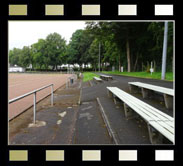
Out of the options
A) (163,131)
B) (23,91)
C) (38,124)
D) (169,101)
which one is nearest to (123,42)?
(23,91)

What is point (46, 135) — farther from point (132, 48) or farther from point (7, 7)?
point (132, 48)

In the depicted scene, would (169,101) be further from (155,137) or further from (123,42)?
(123,42)

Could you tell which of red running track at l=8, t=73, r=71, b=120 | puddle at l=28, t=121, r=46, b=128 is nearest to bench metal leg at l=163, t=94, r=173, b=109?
puddle at l=28, t=121, r=46, b=128

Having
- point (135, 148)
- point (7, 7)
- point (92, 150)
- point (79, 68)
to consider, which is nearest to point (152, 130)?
point (135, 148)

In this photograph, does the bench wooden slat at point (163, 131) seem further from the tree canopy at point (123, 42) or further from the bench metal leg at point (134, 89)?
the tree canopy at point (123, 42)

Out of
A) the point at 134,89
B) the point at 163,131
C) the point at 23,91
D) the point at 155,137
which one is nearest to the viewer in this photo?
the point at 163,131

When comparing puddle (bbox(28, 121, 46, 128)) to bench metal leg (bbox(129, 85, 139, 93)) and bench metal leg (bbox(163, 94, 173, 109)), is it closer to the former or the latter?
bench metal leg (bbox(163, 94, 173, 109))

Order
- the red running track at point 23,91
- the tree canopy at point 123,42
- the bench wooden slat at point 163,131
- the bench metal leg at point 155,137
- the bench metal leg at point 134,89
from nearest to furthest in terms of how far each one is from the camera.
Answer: the bench wooden slat at point 163,131 → the bench metal leg at point 155,137 → the red running track at point 23,91 → the bench metal leg at point 134,89 → the tree canopy at point 123,42

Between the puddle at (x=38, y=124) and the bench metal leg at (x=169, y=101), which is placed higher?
the bench metal leg at (x=169, y=101)

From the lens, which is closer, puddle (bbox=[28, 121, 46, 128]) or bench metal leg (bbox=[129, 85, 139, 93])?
puddle (bbox=[28, 121, 46, 128])

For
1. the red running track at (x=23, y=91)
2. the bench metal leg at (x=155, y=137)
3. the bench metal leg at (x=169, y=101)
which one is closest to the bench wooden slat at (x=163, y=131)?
the bench metal leg at (x=155, y=137)

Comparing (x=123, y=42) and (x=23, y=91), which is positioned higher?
(x=123, y=42)

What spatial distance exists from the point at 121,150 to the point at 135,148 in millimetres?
163
